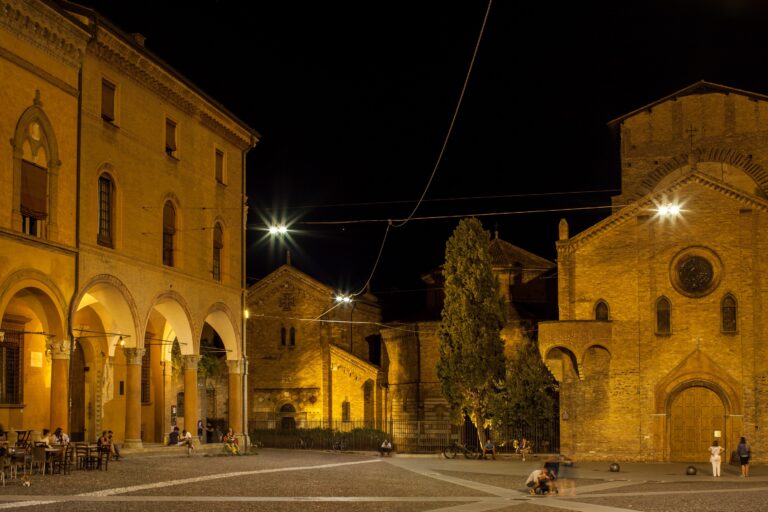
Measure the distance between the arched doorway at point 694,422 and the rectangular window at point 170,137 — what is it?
67.2 feet

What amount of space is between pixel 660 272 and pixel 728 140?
797 centimetres

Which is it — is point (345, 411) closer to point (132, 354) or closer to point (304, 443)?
point (304, 443)

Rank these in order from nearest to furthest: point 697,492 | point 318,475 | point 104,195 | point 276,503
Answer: point 276,503
point 697,492
point 318,475
point 104,195

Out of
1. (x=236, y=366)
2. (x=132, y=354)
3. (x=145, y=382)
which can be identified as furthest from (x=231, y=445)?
(x=132, y=354)

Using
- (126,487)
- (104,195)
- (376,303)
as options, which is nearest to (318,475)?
(126,487)

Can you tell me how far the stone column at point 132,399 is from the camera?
98.8ft

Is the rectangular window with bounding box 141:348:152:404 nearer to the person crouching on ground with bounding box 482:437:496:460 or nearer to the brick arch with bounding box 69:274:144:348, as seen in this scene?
the brick arch with bounding box 69:274:144:348

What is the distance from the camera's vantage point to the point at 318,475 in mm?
26609

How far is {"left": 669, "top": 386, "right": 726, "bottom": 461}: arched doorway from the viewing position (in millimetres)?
38312

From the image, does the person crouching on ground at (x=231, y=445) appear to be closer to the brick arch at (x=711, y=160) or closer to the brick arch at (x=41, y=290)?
the brick arch at (x=41, y=290)

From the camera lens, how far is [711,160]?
43719 mm

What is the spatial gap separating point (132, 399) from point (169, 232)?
5532 mm

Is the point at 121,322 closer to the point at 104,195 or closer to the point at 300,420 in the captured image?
the point at 104,195

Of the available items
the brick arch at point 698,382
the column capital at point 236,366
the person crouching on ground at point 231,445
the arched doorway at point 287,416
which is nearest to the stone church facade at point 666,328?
the brick arch at point 698,382
